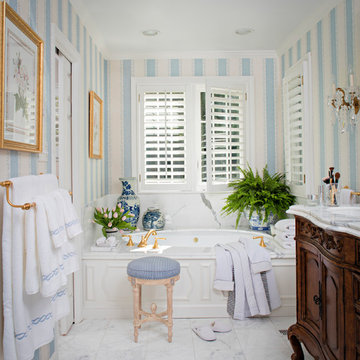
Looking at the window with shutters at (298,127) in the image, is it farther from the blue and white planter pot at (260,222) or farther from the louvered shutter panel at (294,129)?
the blue and white planter pot at (260,222)

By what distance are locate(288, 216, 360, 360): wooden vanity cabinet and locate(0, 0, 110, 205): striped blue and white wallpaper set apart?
5.03 feet

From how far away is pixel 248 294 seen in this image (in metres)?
2.84

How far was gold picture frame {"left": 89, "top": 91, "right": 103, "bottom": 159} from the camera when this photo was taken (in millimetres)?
3299

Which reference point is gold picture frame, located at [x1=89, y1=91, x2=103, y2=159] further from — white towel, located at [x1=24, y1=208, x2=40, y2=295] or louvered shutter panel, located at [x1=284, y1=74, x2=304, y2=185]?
louvered shutter panel, located at [x1=284, y1=74, x2=304, y2=185]

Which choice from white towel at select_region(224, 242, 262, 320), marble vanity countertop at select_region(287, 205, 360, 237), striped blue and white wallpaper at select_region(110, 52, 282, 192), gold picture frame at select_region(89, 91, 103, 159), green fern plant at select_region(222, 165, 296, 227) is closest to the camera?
marble vanity countertop at select_region(287, 205, 360, 237)

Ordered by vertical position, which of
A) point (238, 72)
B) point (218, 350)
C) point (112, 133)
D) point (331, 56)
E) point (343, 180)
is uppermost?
point (238, 72)

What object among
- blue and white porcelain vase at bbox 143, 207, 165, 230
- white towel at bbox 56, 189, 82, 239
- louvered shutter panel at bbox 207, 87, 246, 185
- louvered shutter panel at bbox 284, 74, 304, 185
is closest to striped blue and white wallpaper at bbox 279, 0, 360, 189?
louvered shutter panel at bbox 284, 74, 304, 185

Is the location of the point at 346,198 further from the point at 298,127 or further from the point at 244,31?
the point at 244,31

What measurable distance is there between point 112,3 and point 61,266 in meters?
2.18

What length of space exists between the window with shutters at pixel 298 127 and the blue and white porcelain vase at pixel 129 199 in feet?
5.56

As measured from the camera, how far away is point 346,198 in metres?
2.30

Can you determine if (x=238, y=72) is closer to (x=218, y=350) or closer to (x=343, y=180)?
(x=343, y=180)

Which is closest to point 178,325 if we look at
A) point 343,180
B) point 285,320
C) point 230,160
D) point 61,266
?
point 285,320

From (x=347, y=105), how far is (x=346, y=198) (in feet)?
2.07
